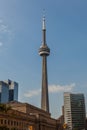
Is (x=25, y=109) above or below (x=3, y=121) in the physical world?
above

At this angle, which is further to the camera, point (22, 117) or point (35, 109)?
point (35, 109)

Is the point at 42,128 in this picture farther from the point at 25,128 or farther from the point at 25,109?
the point at 25,128

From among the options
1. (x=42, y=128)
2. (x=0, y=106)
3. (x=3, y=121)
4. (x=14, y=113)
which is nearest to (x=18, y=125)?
(x=14, y=113)

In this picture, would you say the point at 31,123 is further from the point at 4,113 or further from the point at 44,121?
the point at 4,113

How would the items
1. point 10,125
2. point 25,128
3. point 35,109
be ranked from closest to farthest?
point 10,125 < point 25,128 < point 35,109

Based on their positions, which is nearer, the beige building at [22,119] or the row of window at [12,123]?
the row of window at [12,123]

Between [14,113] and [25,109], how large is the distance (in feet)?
107

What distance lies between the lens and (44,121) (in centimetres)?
18450

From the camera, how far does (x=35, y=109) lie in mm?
191250

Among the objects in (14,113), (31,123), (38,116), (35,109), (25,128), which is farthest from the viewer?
(35,109)

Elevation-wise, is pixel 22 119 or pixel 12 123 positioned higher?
pixel 22 119

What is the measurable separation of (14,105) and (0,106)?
5885 cm

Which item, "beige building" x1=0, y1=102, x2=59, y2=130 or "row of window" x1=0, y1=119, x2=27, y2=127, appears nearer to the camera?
"row of window" x1=0, y1=119, x2=27, y2=127

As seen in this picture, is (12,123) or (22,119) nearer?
(12,123)
